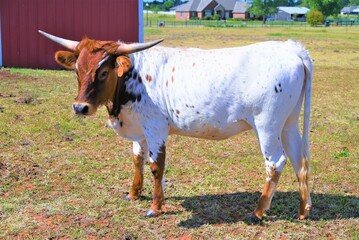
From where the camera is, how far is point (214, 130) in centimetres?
517

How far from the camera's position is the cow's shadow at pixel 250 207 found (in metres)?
5.28

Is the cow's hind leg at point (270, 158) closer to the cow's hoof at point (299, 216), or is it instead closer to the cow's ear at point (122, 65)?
the cow's hoof at point (299, 216)

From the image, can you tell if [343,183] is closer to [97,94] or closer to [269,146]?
[269,146]

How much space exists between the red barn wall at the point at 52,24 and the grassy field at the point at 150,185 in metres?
7.38

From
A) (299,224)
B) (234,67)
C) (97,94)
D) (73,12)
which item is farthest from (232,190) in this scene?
(73,12)

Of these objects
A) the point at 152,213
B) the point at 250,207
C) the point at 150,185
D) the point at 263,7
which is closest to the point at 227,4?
the point at 263,7

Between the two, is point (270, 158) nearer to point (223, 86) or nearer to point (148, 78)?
point (223, 86)

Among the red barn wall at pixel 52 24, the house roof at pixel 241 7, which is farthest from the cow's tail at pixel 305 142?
the house roof at pixel 241 7

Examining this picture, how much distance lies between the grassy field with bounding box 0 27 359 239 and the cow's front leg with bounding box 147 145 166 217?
0.11m

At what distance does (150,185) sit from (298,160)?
1879 mm

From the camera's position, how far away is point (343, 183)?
6.36 m

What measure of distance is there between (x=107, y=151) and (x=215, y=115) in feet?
9.70

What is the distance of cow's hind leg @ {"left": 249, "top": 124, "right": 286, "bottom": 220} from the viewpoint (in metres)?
4.92

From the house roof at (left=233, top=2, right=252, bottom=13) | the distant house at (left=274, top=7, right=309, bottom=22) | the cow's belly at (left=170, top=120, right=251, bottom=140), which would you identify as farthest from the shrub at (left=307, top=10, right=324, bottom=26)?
the cow's belly at (left=170, top=120, right=251, bottom=140)
